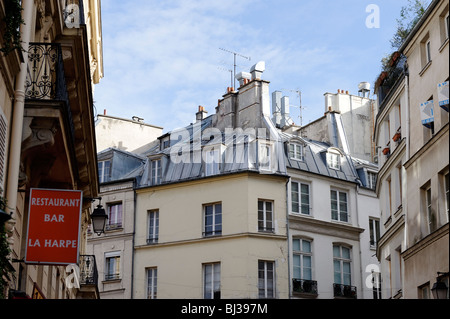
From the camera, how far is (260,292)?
35031mm

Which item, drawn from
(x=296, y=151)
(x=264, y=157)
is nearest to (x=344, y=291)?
(x=296, y=151)

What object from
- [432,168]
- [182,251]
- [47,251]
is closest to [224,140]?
[182,251]

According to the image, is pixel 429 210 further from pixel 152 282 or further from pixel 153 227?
pixel 153 227

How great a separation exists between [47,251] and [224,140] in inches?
1094

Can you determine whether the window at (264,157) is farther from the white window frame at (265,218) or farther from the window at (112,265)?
the window at (112,265)

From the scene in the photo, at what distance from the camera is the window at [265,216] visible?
1426 inches

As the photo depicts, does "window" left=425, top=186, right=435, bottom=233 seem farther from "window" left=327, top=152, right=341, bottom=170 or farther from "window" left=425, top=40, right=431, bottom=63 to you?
"window" left=327, top=152, right=341, bottom=170

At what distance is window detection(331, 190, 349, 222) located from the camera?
38.8 metres

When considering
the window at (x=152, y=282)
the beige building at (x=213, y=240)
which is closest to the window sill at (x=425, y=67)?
the beige building at (x=213, y=240)

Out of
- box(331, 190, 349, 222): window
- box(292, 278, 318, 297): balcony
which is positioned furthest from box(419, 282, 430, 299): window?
box(331, 190, 349, 222): window

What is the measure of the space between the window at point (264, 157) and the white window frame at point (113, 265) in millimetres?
7688

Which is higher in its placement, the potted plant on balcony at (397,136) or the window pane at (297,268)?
the potted plant on balcony at (397,136)

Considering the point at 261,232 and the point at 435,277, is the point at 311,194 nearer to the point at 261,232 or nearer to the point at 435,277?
the point at 261,232

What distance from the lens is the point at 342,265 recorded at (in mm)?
38031
